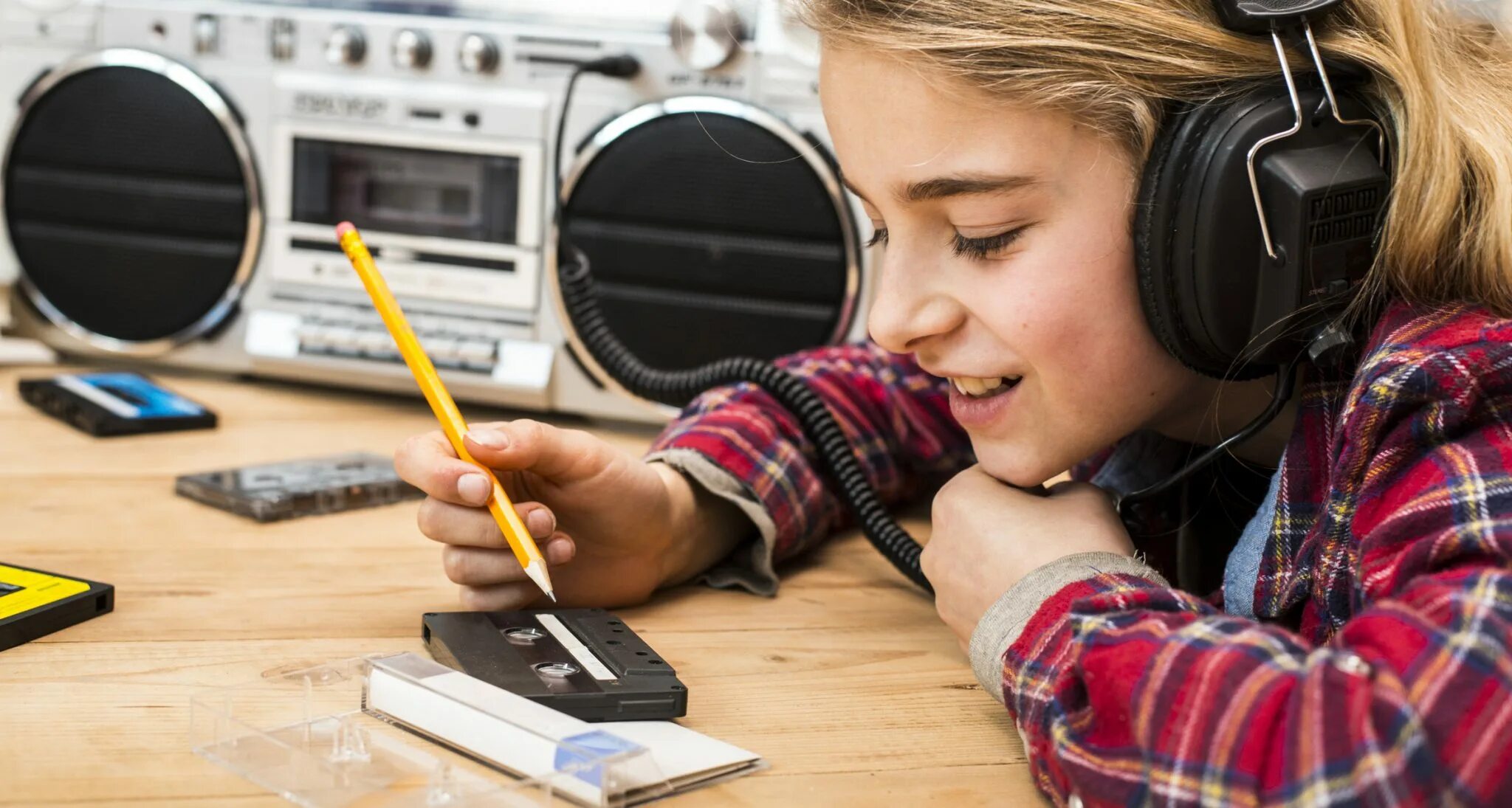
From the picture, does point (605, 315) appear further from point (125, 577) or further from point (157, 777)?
point (157, 777)

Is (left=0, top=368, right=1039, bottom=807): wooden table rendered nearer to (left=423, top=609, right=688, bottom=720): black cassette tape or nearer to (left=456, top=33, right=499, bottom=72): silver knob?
(left=423, top=609, right=688, bottom=720): black cassette tape

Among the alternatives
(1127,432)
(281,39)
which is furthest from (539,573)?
(281,39)

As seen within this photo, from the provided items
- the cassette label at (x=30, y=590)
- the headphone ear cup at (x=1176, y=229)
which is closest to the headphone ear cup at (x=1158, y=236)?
the headphone ear cup at (x=1176, y=229)

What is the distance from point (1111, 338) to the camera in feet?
2.08

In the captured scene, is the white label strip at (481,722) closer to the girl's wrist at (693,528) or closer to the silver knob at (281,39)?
the girl's wrist at (693,528)

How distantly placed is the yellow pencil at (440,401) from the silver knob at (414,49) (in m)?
0.39

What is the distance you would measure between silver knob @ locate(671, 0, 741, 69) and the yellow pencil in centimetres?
36

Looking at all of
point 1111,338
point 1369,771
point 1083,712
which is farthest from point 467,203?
point 1369,771

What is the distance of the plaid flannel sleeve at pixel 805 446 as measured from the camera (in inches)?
31.8

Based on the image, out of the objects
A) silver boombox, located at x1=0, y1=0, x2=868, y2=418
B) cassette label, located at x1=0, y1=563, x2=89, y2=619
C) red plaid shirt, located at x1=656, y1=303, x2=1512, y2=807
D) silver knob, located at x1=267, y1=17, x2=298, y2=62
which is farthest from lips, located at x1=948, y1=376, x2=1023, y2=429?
silver knob, located at x1=267, y1=17, x2=298, y2=62

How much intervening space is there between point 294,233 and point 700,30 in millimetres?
370

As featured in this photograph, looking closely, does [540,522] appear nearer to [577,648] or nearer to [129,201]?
[577,648]

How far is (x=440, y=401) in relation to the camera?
0.70 m

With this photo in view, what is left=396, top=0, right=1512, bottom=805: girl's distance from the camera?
46 cm
